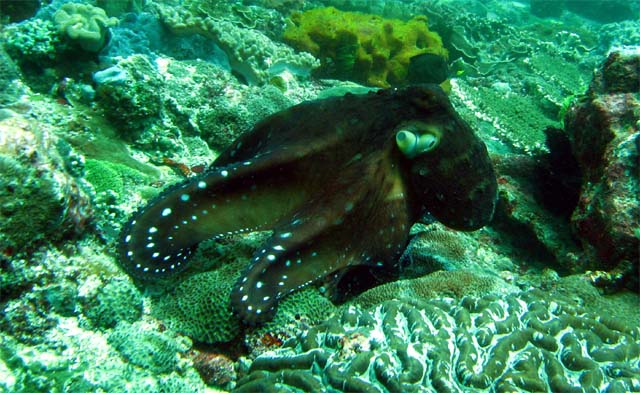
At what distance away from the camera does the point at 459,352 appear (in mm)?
2391

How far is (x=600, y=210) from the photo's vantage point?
3.94m

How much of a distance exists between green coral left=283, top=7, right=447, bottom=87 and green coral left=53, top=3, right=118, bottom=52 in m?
3.84

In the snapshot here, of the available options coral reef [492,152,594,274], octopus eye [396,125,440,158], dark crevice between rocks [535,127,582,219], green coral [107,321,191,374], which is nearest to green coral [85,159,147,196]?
green coral [107,321,191,374]

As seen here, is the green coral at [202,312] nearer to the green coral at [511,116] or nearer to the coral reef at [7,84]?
the coral reef at [7,84]

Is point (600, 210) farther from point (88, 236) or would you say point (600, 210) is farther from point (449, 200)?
point (88, 236)

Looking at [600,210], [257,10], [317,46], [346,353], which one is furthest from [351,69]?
[346,353]

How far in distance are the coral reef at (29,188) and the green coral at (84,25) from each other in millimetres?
3294

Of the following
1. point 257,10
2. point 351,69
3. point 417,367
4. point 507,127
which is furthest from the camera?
point 257,10

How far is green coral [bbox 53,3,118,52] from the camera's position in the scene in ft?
16.8

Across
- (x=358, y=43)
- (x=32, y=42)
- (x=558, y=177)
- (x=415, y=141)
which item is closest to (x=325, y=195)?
(x=415, y=141)

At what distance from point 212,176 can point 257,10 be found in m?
8.05

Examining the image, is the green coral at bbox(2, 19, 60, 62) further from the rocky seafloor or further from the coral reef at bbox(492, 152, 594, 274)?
the coral reef at bbox(492, 152, 594, 274)

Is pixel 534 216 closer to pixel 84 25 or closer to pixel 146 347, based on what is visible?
pixel 146 347

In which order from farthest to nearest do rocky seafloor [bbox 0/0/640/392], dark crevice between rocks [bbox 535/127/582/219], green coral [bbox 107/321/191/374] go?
1. dark crevice between rocks [bbox 535/127/582/219]
2. green coral [bbox 107/321/191/374]
3. rocky seafloor [bbox 0/0/640/392]
